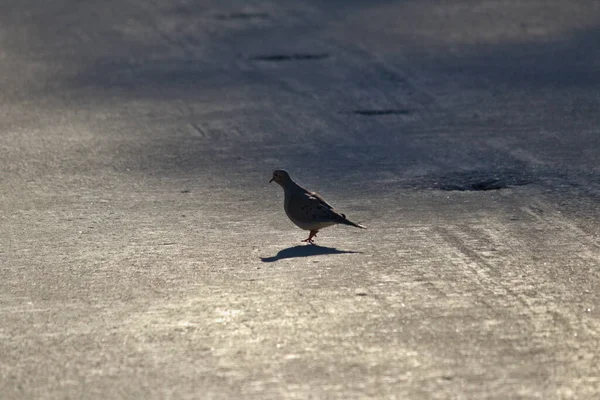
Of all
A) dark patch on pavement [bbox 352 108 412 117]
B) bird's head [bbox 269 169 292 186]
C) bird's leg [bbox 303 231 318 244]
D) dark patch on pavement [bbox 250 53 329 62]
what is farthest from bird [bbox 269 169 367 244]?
dark patch on pavement [bbox 250 53 329 62]

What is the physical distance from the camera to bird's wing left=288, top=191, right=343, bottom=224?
6914 mm

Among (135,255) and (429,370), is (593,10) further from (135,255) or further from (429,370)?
(429,370)

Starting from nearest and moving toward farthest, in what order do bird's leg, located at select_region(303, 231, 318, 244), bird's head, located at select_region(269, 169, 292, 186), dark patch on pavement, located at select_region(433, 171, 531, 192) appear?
bird's leg, located at select_region(303, 231, 318, 244)
bird's head, located at select_region(269, 169, 292, 186)
dark patch on pavement, located at select_region(433, 171, 531, 192)

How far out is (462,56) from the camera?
13.1 meters

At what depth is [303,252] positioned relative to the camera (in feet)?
22.7

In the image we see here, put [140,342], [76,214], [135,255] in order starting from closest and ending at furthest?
1. [140,342]
2. [135,255]
3. [76,214]

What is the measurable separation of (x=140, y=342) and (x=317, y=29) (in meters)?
10.0

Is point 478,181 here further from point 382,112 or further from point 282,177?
point 382,112

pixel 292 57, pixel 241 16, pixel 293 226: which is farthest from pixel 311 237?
pixel 241 16

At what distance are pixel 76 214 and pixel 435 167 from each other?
280 centimetres

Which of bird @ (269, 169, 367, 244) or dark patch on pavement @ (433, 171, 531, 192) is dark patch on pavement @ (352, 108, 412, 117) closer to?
dark patch on pavement @ (433, 171, 531, 192)

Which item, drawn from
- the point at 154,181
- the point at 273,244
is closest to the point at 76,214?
the point at 154,181

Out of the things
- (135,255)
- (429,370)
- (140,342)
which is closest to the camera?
(429,370)

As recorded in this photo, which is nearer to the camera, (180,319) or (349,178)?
(180,319)
